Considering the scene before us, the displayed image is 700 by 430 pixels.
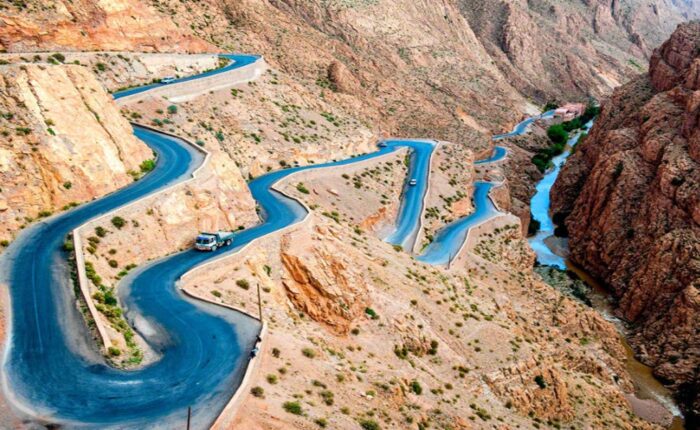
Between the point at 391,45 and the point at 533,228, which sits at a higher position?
the point at 391,45

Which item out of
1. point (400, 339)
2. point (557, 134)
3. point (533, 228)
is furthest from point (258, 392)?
point (557, 134)

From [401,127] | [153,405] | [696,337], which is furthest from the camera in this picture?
[401,127]

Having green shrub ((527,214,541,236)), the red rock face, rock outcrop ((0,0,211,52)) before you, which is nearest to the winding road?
rock outcrop ((0,0,211,52))

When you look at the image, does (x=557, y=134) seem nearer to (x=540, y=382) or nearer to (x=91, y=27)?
(x=540, y=382)

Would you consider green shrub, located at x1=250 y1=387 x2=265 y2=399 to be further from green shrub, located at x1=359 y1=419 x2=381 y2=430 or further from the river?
the river

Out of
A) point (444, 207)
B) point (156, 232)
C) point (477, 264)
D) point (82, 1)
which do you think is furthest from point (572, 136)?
point (156, 232)

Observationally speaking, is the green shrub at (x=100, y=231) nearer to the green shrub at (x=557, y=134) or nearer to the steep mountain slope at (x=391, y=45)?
the steep mountain slope at (x=391, y=45)

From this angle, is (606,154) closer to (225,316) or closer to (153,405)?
(225,316)
